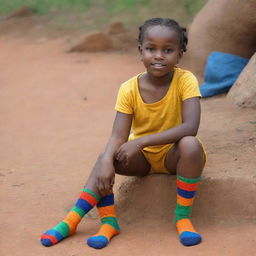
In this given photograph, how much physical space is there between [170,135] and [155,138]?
9cm

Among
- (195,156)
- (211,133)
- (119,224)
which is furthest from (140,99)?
(211,133)

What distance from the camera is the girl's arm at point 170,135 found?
10.4 feet

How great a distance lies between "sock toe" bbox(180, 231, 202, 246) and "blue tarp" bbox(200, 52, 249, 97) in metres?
3.29

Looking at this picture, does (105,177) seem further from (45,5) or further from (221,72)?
(45,5)

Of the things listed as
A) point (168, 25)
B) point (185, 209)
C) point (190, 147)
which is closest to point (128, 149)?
point (190, 147)

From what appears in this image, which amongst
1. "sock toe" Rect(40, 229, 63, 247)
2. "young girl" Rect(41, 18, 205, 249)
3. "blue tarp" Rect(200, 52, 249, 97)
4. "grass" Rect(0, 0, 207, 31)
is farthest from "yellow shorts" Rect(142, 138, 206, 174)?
"grass" Rect(0, 0, 207, 31)

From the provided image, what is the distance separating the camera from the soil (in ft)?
10.3

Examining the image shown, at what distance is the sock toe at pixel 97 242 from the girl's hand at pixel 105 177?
265mm

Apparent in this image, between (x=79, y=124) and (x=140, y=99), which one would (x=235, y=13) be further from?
(x=140, y=99)

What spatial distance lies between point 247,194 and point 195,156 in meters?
0.50

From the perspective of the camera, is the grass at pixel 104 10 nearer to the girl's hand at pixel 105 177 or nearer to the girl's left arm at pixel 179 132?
the girl's left arm at pixel 179 132

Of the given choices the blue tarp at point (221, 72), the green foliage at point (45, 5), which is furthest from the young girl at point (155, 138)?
the green foliage at point (45, 5)

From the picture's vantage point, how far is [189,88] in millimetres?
3266

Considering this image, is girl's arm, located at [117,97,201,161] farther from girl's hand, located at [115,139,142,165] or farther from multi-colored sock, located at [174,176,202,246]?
multi-colored sock, located at [174,176,202,246]
